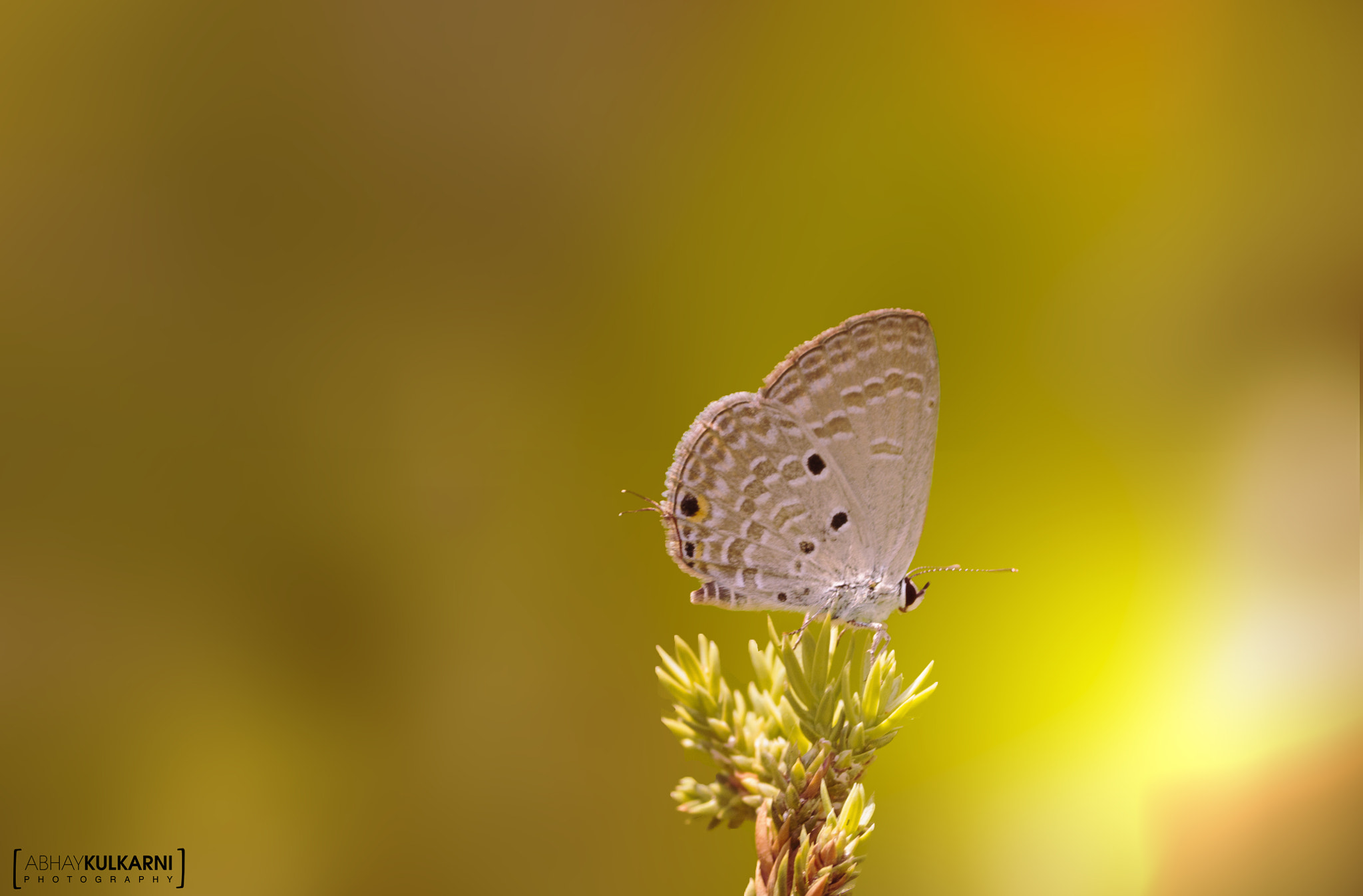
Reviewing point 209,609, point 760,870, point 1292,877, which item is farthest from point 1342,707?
point 209,609

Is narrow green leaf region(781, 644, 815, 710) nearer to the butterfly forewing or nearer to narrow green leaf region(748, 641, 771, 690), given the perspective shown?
narrow green leaf region(748, 641, 771, 690)

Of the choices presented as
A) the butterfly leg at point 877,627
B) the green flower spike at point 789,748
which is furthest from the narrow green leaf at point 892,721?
the butterfly leg at point 877,627

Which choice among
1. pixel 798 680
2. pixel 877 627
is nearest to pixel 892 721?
pixel 798 680

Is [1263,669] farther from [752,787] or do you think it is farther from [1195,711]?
[752,787]

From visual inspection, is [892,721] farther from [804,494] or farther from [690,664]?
[804,494]

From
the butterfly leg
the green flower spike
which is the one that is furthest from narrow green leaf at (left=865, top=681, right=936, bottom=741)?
the butterfly leg

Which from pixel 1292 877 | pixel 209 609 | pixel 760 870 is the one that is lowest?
pixel 1292 877

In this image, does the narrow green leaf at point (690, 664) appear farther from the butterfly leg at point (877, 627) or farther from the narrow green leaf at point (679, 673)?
the butterfly leg at point (877, 627)
